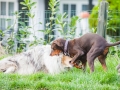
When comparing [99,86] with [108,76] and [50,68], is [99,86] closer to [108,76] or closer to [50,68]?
[108,76]

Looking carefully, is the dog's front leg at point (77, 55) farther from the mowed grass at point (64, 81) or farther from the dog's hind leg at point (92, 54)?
the mowed grass at point (64, 81)

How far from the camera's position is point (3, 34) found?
46.8 feet

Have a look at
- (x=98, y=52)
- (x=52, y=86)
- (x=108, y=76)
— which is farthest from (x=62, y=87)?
(x=98, y=52)

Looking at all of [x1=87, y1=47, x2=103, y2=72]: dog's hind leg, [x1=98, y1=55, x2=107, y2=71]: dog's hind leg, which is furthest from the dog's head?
[x1=98, y1=55, x2=107, y2=71]: dog's hind leg

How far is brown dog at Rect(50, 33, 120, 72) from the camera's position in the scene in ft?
33.3

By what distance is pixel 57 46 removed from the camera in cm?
1048

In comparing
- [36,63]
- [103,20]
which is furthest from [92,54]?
[103,20]

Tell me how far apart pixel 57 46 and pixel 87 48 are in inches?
23.7

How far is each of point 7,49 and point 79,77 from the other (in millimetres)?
5060

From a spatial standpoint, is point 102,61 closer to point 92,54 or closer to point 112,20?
point 92,54

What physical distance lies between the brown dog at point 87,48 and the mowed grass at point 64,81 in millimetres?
376

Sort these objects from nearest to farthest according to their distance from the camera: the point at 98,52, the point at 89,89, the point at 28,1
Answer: the point at 89,89 < the point at 98,52 < the point at 28,1

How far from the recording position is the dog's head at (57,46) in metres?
10.5

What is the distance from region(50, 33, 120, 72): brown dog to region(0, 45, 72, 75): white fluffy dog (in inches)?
6.7
